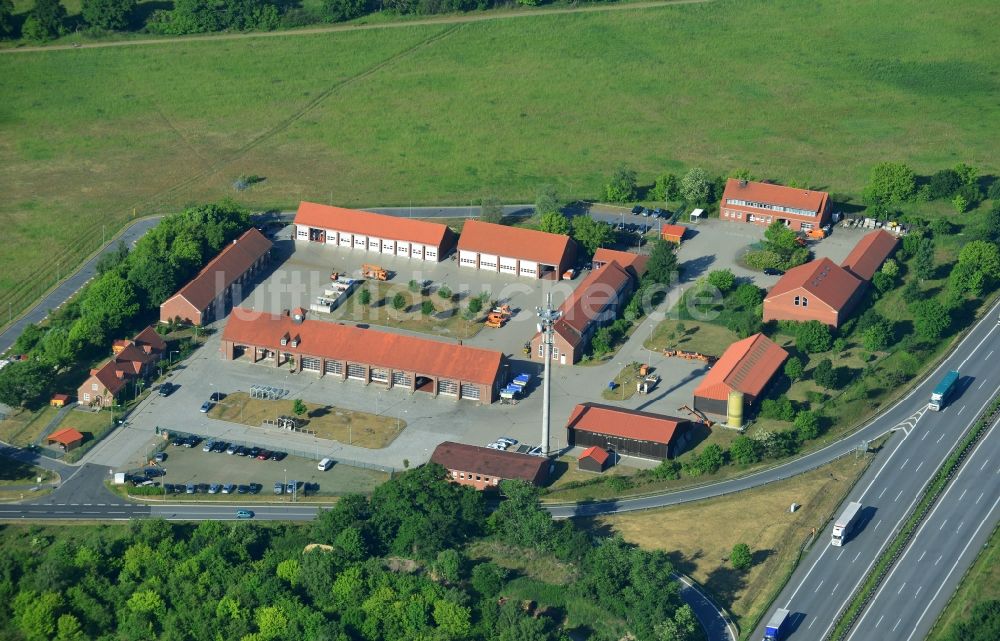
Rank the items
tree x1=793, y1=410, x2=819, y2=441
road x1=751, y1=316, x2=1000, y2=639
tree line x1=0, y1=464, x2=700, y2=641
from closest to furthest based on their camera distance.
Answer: tree line x1=0, y1=464, x2=700, y2=641, road x1=751, y1=316, x2=1000, y2=639, tree x1=793, y1=410, x2=819, y2=441

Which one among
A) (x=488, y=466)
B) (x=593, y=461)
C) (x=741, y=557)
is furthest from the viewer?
(x=593, y=461)

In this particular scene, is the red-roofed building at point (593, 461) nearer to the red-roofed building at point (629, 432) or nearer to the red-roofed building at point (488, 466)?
the red-roofed building at point (629, 432)

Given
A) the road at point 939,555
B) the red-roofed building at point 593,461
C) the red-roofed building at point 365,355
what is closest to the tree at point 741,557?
the road at point 939,555

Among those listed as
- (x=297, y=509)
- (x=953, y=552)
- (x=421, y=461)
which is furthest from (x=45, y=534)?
(x=953, y=552)

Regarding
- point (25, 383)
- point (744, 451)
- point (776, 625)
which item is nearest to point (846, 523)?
point (744, 451)

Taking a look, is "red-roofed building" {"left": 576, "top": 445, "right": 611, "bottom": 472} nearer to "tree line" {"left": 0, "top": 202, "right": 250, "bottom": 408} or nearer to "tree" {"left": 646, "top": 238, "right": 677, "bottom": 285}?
"tree" {"left": 646, "top": 238, "right": 677, "bottom": 285}

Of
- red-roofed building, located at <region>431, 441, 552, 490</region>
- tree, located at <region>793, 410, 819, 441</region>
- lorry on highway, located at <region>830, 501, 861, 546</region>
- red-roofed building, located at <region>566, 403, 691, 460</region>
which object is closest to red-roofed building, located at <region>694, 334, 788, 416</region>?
red-roofed building, located at <region>566, 403, 691, 460</region>

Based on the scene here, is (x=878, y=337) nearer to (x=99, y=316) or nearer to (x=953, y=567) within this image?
(x=953, y=567)
